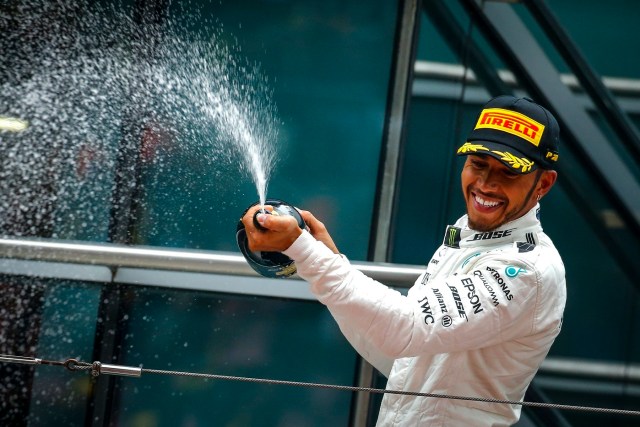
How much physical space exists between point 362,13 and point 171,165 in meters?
0.98

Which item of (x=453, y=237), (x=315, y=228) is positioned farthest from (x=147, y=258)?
(x=453, y=237)

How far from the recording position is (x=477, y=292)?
6.86ft

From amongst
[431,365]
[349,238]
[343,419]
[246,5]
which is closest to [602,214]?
[349,238]

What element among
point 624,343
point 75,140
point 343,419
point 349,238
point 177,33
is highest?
point 177,33

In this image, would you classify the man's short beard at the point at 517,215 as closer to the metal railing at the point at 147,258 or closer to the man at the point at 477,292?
the man at the point at 477,292

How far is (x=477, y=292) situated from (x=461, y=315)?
6 cm

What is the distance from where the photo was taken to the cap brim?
7.06 feet

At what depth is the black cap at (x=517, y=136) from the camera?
2.18 m

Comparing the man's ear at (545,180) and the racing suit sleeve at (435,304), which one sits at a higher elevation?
the man's ear at (545,180)

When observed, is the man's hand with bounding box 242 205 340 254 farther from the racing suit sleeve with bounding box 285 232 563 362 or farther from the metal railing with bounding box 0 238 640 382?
the metal railing with bounding box 0 238 640 382

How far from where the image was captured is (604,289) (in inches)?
162

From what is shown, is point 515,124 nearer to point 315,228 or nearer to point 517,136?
point 517,136

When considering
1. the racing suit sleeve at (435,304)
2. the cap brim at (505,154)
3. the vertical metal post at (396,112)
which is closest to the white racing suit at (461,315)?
the racing suit sleeve at (435,304)

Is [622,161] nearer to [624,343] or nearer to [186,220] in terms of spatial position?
[624,343]
